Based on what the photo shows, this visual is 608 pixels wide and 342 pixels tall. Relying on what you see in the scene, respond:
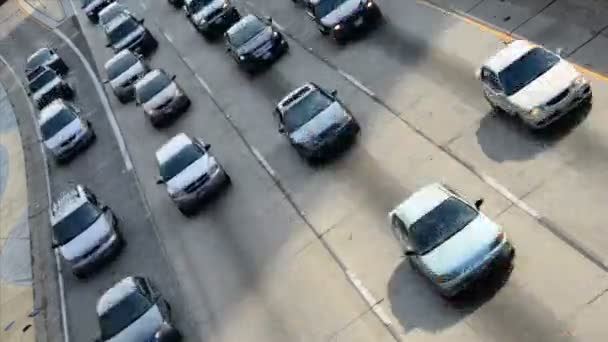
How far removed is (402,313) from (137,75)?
24189 millimetres

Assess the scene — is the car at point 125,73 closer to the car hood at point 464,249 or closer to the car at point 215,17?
the car at point 215,17

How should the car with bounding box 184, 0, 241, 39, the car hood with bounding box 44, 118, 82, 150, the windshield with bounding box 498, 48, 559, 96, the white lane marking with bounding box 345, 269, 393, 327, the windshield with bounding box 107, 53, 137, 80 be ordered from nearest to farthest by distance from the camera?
the white lane marking with bounding box 345, 269, 393, 327
the windshield with bounding box 498, 48, 559, 96
the car hood with bounding box 44, 118, 82, 150
the windshield with bounding box 107, 53, 137, 80
the car with bounding box 184, 0, 241, 39

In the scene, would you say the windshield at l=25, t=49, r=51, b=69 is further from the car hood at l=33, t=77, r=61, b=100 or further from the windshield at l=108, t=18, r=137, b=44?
the windshield at l=108, t=18, r=137, b=44

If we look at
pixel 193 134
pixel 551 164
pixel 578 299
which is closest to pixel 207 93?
pixel 193 134

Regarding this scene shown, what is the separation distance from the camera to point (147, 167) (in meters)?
33.3

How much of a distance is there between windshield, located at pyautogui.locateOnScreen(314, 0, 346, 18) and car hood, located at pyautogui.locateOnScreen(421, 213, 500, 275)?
17.0 m

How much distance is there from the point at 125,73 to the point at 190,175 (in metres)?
14.1

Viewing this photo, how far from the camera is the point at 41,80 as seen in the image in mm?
46219

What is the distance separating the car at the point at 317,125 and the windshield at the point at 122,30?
66.5ft

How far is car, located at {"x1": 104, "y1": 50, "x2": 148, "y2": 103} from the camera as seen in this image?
39.8 meters

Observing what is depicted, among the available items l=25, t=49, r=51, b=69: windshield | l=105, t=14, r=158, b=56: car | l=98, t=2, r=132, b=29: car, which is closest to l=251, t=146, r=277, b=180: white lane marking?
l=105, t=14, r=158, b=56: car

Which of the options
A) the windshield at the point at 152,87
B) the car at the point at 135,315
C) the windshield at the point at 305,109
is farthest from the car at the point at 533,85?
the windshield at the point at 152,87

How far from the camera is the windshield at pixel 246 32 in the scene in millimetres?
35188

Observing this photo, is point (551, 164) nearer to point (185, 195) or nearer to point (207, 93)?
point (185, 195)
